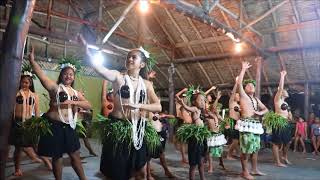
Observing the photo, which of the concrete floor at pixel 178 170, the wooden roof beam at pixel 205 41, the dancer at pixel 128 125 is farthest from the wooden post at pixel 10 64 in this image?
the wooden roof beam at pixel 205 41

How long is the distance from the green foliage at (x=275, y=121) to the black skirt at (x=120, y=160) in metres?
4.36

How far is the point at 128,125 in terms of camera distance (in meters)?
3.05

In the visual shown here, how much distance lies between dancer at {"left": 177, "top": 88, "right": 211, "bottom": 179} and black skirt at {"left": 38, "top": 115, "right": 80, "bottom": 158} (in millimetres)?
1628

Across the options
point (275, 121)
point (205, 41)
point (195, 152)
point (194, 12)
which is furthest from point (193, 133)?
point (205, 41)

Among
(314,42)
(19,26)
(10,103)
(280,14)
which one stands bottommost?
(10,103)

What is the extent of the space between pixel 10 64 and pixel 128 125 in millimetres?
1144

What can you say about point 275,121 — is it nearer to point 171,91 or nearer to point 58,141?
point 58,141

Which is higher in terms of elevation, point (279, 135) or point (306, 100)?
point (306, 100)

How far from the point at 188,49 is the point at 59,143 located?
9344 mm

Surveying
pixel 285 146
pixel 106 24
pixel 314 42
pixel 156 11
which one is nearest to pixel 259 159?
pixel 285 146

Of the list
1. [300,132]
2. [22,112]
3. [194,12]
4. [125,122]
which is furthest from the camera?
[300,132]

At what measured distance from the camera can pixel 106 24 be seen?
13180 millimetres

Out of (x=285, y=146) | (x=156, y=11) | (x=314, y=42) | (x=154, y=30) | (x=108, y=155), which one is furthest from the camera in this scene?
(x=154, y=30)

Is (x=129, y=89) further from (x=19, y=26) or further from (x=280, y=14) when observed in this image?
(x=280, y=14)
